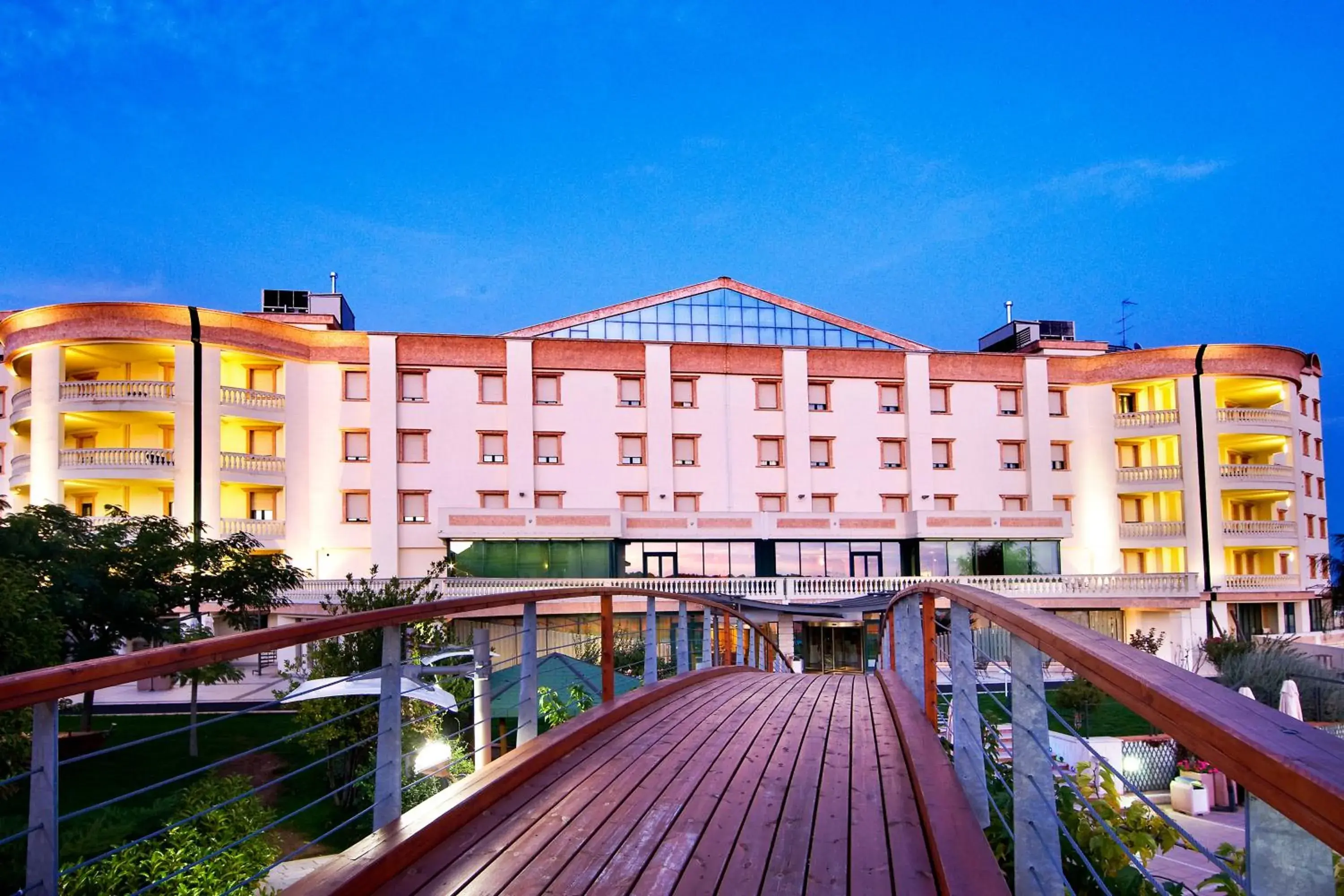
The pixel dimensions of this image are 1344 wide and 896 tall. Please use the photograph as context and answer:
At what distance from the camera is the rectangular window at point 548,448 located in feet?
138

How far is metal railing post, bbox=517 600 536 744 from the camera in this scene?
6137 mm

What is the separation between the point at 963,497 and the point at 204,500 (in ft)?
101

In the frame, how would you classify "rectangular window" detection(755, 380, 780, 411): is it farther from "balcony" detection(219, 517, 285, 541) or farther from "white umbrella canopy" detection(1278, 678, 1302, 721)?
"white umbrella canopy" detection(1278, 678, 1302, 721)

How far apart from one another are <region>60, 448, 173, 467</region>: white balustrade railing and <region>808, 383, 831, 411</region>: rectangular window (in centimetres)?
2581

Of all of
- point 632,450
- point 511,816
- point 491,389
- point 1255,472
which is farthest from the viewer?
point 1255,472

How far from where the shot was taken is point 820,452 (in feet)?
144

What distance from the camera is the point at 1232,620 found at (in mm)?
40531

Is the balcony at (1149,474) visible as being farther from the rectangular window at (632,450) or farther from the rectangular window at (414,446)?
the rectangular window at (414,446)

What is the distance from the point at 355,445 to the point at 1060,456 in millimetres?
30557

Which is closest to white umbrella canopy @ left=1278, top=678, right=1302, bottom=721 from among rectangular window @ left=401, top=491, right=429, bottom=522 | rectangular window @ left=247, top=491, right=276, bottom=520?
rectangular window @ left=401, top=491, right=429, bottom=522

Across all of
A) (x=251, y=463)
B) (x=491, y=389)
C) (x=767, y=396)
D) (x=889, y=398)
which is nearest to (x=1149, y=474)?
(x=889, y=398)

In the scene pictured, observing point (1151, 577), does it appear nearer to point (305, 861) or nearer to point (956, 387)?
point (956, 387)

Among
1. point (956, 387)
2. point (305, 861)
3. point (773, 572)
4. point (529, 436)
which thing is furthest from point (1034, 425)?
point (305, 861)

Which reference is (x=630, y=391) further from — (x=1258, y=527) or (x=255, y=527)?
(x=1258, y=527)
